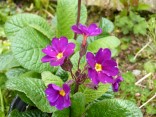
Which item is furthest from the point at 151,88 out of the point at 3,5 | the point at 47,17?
the point at 3,5

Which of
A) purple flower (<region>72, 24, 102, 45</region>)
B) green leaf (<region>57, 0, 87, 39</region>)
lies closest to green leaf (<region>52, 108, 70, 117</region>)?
purple flower (<region>72, 24, 102, 45</region>)

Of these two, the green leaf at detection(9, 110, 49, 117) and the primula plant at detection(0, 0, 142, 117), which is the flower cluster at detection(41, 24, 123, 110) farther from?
the green leaf at detection(9, 110, 49, 117)

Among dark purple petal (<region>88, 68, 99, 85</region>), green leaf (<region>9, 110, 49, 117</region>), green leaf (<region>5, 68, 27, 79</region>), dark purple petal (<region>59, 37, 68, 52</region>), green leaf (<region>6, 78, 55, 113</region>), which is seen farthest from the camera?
green leaf (<region>5, 68, 27, 79</region>)

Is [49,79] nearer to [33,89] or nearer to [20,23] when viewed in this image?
[33,89]

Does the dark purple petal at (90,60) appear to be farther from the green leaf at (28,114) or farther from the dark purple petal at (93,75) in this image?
the green leaf at (28,114)

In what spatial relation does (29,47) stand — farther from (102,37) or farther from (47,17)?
(47,17)

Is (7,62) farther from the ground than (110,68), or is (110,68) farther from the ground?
(110,68)

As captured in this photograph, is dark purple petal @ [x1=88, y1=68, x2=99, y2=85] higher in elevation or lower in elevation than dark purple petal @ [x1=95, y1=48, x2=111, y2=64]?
lower

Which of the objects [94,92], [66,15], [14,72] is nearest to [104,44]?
[66,15]
